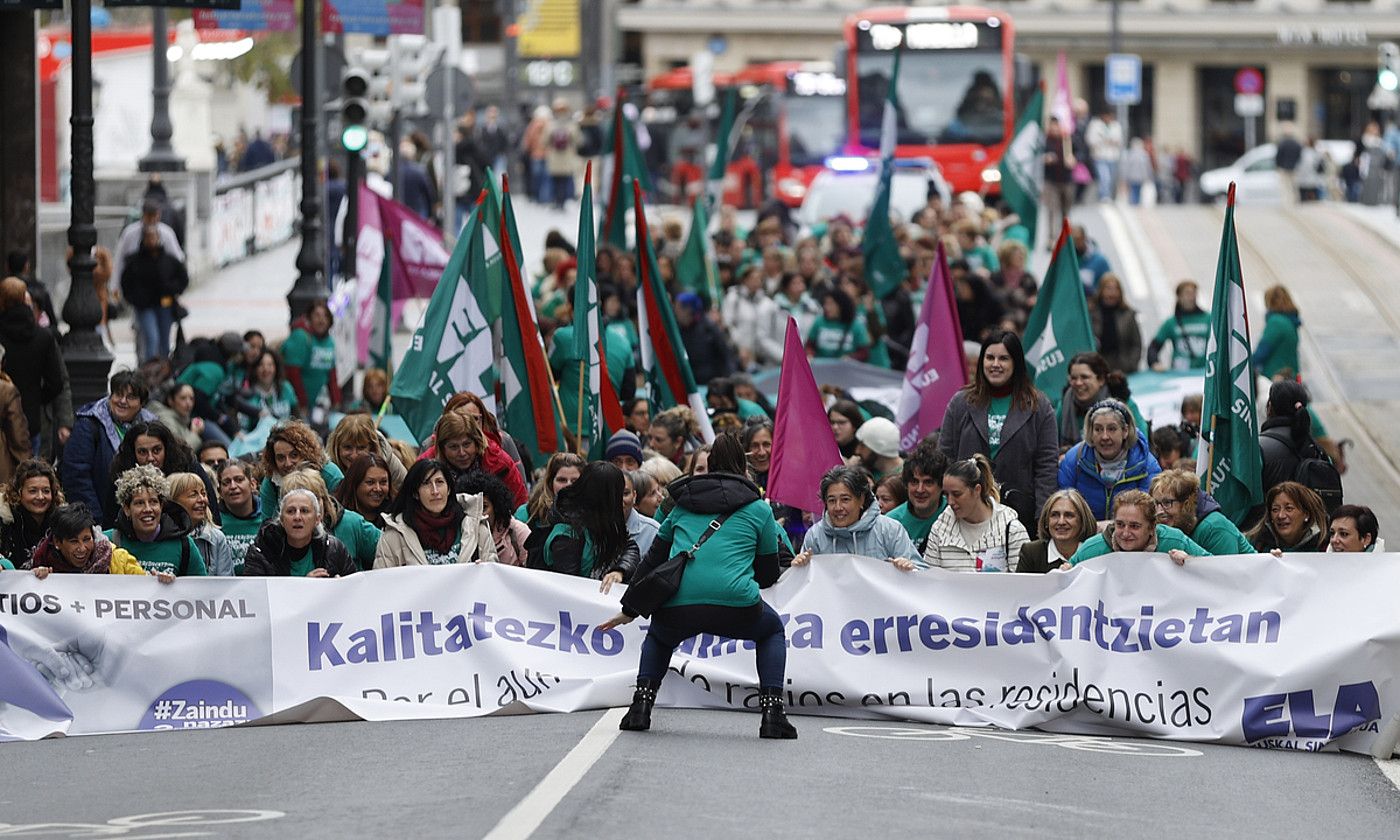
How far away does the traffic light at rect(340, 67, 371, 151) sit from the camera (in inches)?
921

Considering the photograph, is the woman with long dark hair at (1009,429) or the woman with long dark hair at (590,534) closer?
the woman with long dark hair at (590,534)

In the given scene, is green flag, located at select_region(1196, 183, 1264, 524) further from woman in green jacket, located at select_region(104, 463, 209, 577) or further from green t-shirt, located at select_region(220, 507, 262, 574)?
woman in green jacket, located at select_region(104, 463, 209, 577)

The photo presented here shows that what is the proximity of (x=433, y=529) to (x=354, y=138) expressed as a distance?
499 inches

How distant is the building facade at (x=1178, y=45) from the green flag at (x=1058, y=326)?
Answer: 61.2 meters

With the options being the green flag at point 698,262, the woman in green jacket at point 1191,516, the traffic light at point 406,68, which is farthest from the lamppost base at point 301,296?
the woman in green jacket at point 1191,516

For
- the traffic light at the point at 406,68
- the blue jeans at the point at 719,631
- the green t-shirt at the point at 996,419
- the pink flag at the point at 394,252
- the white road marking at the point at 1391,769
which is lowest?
the white road marking at the point at 1391,769

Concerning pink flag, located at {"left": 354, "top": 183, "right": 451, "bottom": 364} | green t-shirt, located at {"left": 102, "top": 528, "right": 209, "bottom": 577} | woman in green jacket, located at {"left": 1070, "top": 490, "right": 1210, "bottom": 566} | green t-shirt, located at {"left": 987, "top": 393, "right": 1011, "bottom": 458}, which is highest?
pink flag, located at {"left": 354, "top": 183, "right": 451, "bottom": 364}

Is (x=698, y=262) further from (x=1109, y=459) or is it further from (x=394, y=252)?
(x=1109, y=459)

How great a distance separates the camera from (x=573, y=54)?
71.6 meters

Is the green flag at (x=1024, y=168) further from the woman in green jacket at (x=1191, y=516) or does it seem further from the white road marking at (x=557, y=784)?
the white road marking at (x=557, y=784)

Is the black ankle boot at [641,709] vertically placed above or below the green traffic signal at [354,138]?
below

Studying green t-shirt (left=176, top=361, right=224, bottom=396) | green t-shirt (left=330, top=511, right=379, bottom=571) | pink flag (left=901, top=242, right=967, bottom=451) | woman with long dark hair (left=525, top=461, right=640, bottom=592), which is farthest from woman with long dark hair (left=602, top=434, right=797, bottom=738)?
green t-shirt (left=176, top=361, right=224, bottom=396)

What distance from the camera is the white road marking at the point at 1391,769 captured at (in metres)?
9.89

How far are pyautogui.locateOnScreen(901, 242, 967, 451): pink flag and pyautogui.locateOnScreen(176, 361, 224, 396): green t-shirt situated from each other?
476cm
